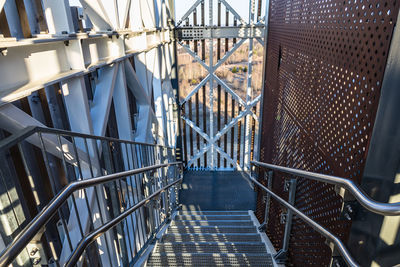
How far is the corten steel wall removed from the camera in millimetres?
1575

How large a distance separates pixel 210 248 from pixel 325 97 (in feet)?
6.56

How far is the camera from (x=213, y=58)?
7.41 meters

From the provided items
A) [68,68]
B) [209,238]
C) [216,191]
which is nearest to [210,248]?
[209,238]

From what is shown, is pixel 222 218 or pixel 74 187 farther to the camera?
pixel 222 218

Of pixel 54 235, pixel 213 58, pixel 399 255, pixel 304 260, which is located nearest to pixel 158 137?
pixel 213 58

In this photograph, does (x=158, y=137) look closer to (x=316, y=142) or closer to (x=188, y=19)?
(x=188, y=19)

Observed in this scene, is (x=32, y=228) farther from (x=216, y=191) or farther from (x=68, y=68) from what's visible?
(x=216, y=191)

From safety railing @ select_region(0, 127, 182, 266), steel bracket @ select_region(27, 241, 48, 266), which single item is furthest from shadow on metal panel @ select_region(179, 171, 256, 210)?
steel bracket @ select_region(27, 241, 48, 266)

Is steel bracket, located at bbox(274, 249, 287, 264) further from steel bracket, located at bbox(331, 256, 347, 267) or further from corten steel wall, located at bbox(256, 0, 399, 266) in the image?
steel bracket, located at bbox(331, 256, 347, 267)

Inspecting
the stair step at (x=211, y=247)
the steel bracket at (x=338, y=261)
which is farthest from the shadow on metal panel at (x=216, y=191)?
the steel bracket at (x=338, y=261)

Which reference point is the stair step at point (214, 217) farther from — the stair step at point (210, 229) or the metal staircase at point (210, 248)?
the stair step at point (210, 229)

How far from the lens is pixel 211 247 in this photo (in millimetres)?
3061

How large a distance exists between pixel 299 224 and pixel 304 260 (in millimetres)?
318

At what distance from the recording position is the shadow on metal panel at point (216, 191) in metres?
6.65
